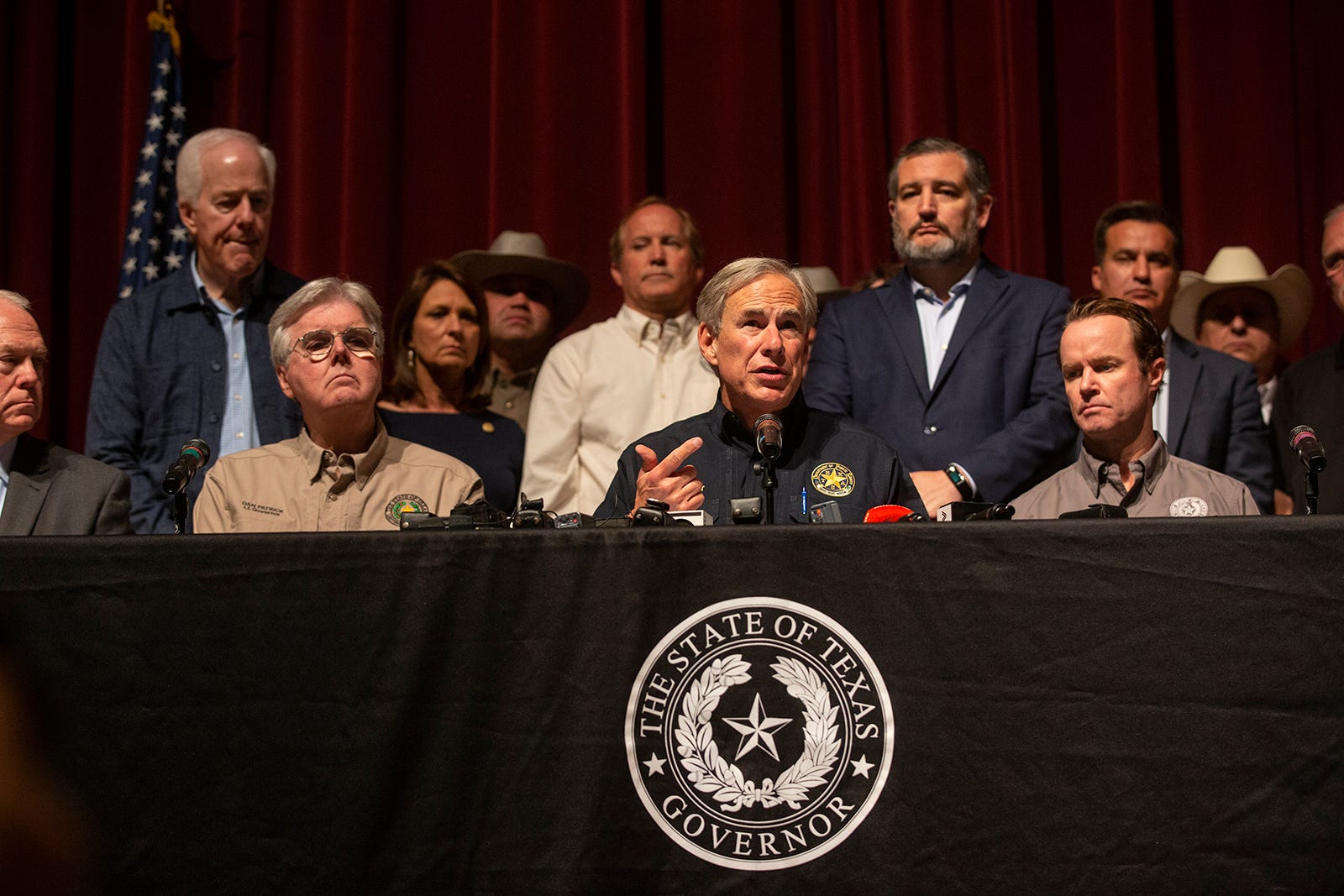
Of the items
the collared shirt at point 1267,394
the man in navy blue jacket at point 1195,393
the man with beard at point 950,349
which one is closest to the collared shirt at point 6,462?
the man with beard at point 950,349

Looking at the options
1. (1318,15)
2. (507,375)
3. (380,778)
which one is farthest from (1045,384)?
(1318,15)

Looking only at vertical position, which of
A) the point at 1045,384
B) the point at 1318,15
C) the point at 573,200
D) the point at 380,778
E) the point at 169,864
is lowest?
the point at 169,864

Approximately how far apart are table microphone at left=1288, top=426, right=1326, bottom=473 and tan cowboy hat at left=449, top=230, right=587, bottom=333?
8.61 ft

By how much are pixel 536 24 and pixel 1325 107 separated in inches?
122

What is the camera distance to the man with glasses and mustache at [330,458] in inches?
110

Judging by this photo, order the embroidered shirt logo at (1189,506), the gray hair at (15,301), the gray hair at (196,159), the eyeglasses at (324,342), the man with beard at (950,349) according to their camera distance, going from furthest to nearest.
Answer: the gray hair at (196,159), the man with beard at (950,349), the eyeglasses at (324,342), the gray hair at (15,301), the embroidered shirt logo at (1189,506)

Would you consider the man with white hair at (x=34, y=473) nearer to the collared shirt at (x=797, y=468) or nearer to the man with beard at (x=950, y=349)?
the collared shirt at (x=797, y=468)

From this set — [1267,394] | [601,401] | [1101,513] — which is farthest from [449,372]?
[1267,394]

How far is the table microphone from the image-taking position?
2.14 metres

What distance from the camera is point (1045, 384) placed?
132 inches

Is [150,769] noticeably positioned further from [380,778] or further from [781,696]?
[781,696]

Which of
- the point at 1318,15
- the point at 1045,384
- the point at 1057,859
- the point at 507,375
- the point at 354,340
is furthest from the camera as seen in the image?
the point at 1318,15

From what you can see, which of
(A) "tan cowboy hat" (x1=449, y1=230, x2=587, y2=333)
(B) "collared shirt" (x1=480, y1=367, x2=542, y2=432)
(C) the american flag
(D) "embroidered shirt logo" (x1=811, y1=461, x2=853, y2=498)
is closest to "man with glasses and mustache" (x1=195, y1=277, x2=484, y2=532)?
(D) "embroidered shirt logo" (x1=811, y1=461, x2=853, y2=498)

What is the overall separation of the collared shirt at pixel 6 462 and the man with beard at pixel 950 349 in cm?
191
